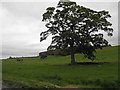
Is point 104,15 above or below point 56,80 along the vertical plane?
above

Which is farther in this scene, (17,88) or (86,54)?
(86,54)

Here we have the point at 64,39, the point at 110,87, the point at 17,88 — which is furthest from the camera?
the point at 64,39

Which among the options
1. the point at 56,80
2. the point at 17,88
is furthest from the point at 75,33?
the point at 17,88

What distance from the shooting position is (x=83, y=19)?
6794cm

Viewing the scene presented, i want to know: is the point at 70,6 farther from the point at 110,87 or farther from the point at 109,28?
the point at 110,87

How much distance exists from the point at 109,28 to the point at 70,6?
8828mm

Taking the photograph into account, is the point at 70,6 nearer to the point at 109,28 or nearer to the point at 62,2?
the point at 62,2

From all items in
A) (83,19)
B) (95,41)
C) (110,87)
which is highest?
Answer: (83,19)

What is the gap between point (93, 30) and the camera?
6838cm

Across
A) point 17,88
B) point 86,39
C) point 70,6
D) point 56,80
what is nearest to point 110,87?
point 56,80

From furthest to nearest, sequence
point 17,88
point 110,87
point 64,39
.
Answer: point 64,39 → point 110,87 → point 17,88

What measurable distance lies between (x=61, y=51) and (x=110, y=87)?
3174cm

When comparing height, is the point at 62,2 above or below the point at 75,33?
above

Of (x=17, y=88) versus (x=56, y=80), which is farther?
(x=56, y=80)
